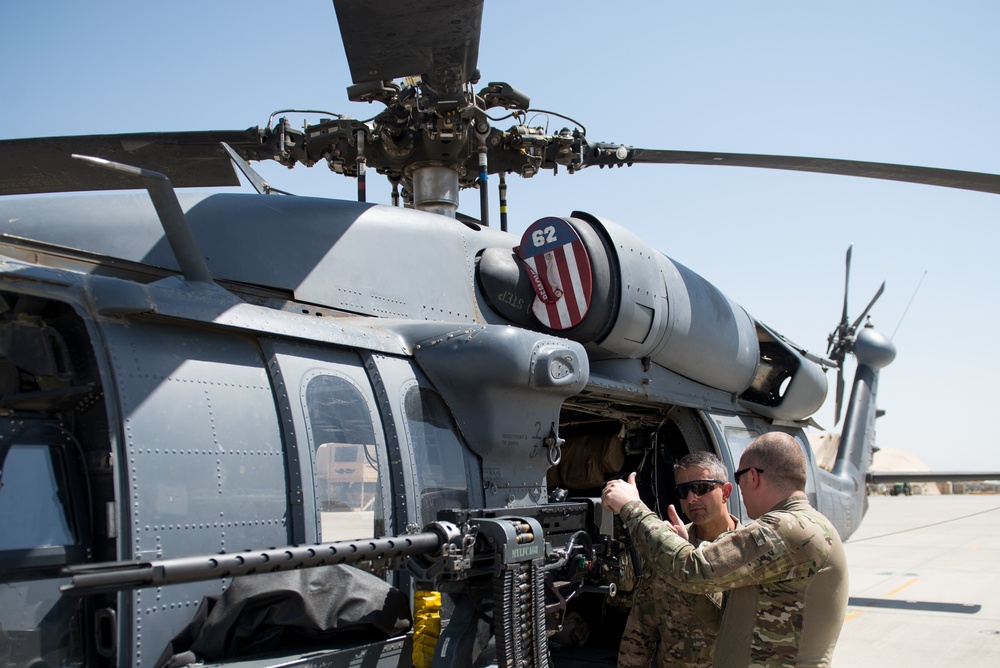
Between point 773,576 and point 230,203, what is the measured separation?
3.04 metres

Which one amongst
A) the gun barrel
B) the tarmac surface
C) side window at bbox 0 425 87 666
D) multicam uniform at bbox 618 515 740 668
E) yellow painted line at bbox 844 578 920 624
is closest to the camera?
the gun barrel

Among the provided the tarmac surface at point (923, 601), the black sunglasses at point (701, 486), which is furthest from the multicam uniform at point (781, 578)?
the tarmac surface at point (923, 601)

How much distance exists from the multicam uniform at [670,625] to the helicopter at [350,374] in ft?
0.96

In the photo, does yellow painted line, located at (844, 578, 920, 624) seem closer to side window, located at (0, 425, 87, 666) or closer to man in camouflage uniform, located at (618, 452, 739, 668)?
man in camouflage uniform, located at (618, 452, 739, 668)

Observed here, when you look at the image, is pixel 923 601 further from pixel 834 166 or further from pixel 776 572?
pixel 776 572

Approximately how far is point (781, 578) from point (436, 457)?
169cm

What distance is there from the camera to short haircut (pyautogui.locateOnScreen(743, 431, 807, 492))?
9.18 ft

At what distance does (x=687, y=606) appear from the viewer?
11.2ft

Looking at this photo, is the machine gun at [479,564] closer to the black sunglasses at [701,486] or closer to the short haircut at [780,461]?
the black sunglasses at [701,486]

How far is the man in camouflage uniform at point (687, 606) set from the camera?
3379mm

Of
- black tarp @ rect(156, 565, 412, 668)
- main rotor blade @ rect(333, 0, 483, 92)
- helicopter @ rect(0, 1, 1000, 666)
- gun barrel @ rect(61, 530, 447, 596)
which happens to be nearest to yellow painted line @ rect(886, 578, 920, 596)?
helicopter @ rect(0, 1, 1000, 666)

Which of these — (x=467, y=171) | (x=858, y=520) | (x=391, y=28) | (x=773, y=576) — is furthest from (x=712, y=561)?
(x=858, y=520)

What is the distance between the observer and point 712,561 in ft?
8.70

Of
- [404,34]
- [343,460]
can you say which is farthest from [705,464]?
[404,34]
